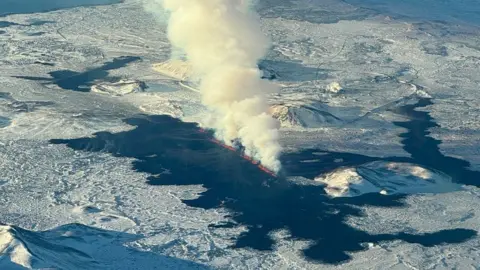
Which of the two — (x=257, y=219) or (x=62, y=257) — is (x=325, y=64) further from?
(x=62, y=257)

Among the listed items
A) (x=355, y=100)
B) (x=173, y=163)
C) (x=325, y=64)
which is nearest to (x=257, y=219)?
(x=173, y=163)

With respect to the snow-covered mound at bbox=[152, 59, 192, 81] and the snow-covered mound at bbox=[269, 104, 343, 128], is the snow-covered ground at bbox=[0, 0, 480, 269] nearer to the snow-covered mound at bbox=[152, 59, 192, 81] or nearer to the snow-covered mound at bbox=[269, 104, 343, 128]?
Result: the snow-covered mound at bbox=[269, 104, 343, 128]

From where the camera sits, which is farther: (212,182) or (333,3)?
(333,3)

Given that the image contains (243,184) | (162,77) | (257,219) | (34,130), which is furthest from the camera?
(162,77)

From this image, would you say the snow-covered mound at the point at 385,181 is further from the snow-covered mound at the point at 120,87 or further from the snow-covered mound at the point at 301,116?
the snow-covered mound at the point at 120,87

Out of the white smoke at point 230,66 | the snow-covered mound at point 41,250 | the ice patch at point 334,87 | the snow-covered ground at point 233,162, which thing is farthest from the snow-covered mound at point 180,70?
the snow-covered mound at point 41,250

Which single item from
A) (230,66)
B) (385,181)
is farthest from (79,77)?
A: (385,181)
